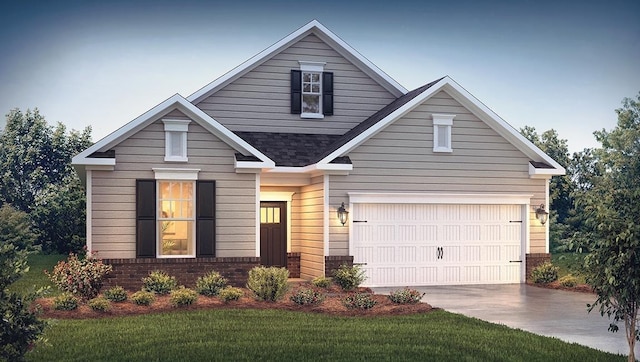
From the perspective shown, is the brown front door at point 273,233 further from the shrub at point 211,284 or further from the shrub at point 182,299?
the shrub at point 182,299

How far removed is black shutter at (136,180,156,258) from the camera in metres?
18.6

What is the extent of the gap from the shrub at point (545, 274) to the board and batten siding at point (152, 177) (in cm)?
763

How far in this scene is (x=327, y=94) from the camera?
23625mm

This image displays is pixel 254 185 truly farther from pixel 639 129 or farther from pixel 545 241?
pixel 639 129

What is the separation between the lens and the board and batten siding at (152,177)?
60.8 feet

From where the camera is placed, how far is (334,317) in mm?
14664

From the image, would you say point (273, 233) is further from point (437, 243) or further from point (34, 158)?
point (34, 158)

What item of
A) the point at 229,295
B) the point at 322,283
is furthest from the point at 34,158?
the point at 229,295

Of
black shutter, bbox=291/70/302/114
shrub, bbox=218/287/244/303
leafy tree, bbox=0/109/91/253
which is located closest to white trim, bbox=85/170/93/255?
shrub, bbox=218/287/244/303

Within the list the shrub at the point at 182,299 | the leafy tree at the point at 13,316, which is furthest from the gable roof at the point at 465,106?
the leafy tree at the point at 13,316

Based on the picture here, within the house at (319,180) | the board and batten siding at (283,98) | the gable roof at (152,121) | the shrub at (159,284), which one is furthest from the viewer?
the board and batten siding at (283,98)

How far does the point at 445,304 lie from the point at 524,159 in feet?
21.6

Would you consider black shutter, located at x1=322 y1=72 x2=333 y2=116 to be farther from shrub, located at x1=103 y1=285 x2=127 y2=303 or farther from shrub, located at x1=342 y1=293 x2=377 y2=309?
shrub, located at x1=103 y1=285 x2=127 y2=303

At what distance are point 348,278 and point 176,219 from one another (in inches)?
168
